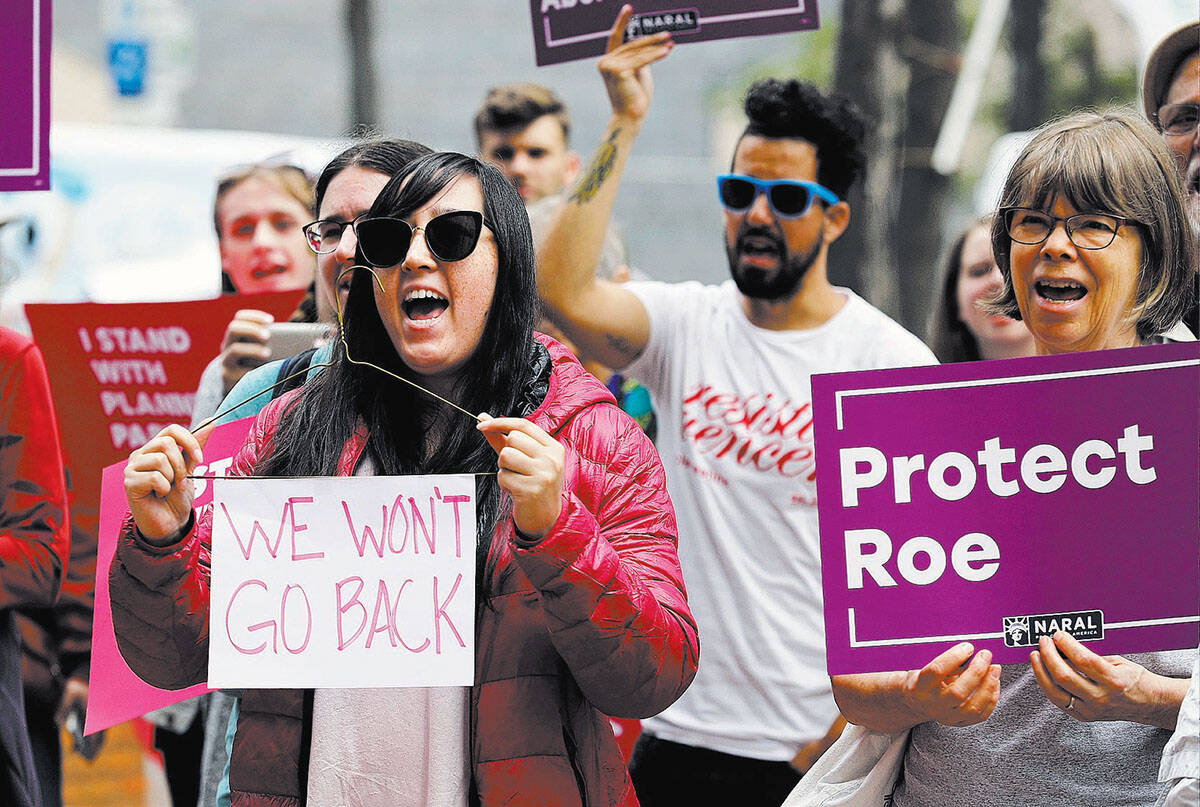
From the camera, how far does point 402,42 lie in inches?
690

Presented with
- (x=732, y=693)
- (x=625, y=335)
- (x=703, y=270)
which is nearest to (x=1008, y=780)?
(x=732, y=693)

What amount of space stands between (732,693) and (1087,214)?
1540mm

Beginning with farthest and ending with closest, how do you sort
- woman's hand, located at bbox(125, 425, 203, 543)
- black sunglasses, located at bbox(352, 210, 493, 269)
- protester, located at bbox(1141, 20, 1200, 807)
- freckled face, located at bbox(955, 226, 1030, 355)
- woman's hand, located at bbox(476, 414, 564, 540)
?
freckled face, located at bbox(955, 226, 1030, 355), protester, located at bbox(1141, 20, 1200, 807), black sunglasses, located at bbox(352, 210, 493, 269), woman's hand, located at bbox(125, 425, 203, 543), woman's hand, located at bbox(476, 414, 564, 540)

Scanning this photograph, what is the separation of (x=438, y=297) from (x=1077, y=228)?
1.00m

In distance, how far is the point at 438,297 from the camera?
2.30 metres

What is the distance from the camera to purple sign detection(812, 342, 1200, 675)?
7.14 ft

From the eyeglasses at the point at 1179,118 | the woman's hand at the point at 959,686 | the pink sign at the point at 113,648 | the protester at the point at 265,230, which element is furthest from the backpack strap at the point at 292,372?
the eyeglasses at the point at 1179,118

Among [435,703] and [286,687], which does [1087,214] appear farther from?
[286,687]

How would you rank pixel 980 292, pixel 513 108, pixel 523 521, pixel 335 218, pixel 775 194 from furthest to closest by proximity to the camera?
1. pixel 513 108
2. pixel 980 292
3. pixel 775 194
4. pixel 335 218
5. pixel 523 521

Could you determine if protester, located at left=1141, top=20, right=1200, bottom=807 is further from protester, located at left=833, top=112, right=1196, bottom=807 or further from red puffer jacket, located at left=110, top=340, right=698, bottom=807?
red puffer jacket, located at left=110, top=340, right=698, bottom=807

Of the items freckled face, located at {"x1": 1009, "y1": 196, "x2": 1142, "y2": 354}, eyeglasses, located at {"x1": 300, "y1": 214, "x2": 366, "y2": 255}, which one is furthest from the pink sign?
freckled face, located at {"x1": 1009, "y1": 196, "x2": 1142, "y2": 354}

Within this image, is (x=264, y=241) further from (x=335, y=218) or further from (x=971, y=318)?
(x=971, y=318)

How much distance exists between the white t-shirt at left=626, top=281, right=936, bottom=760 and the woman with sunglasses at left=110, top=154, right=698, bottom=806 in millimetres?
1171

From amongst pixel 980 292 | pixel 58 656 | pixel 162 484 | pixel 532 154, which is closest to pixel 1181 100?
pixel 980 292
